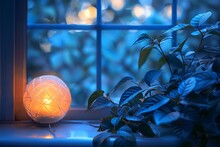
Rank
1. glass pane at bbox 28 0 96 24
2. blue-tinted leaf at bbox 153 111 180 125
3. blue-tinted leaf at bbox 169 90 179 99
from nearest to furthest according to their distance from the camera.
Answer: blue-tinted leaf at bbox 153 111 180 125 < blue-tinted leaf at bbox 169 90 179 99 < glass pane at bbox 28 0 96 24

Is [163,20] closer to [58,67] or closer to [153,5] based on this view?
[153,5]

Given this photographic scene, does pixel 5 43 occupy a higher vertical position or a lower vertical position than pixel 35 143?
higher

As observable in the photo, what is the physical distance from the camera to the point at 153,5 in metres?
1.04

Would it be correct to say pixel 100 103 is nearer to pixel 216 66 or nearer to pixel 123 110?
pixel 123 110

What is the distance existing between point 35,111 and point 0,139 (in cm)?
12

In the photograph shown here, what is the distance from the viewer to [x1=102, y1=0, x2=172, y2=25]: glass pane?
1.04m

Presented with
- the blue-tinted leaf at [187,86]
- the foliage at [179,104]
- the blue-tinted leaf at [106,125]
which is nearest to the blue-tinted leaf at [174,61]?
the foliage at [179,104]

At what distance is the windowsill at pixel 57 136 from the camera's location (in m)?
0.80

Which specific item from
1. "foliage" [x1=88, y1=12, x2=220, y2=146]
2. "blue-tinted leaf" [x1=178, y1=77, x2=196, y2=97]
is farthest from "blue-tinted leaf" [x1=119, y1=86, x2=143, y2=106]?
"blue-tinted leaf" [x1=178, y1=77, x2=196, y2=97]

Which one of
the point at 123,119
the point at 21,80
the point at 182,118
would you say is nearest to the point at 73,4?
the point at 21,80

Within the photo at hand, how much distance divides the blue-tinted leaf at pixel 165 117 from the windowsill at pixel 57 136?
14 centimetres

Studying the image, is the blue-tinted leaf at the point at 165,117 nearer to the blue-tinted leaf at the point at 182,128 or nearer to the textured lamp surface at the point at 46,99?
the blue-tinted leaf at the point at 182,128

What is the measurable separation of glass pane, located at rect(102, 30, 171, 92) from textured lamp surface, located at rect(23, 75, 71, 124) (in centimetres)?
19

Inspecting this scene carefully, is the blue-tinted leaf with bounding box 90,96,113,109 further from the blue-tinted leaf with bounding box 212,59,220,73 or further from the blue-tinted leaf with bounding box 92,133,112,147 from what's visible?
the blue-tinted leaf with bounding box 212,59,220,73
